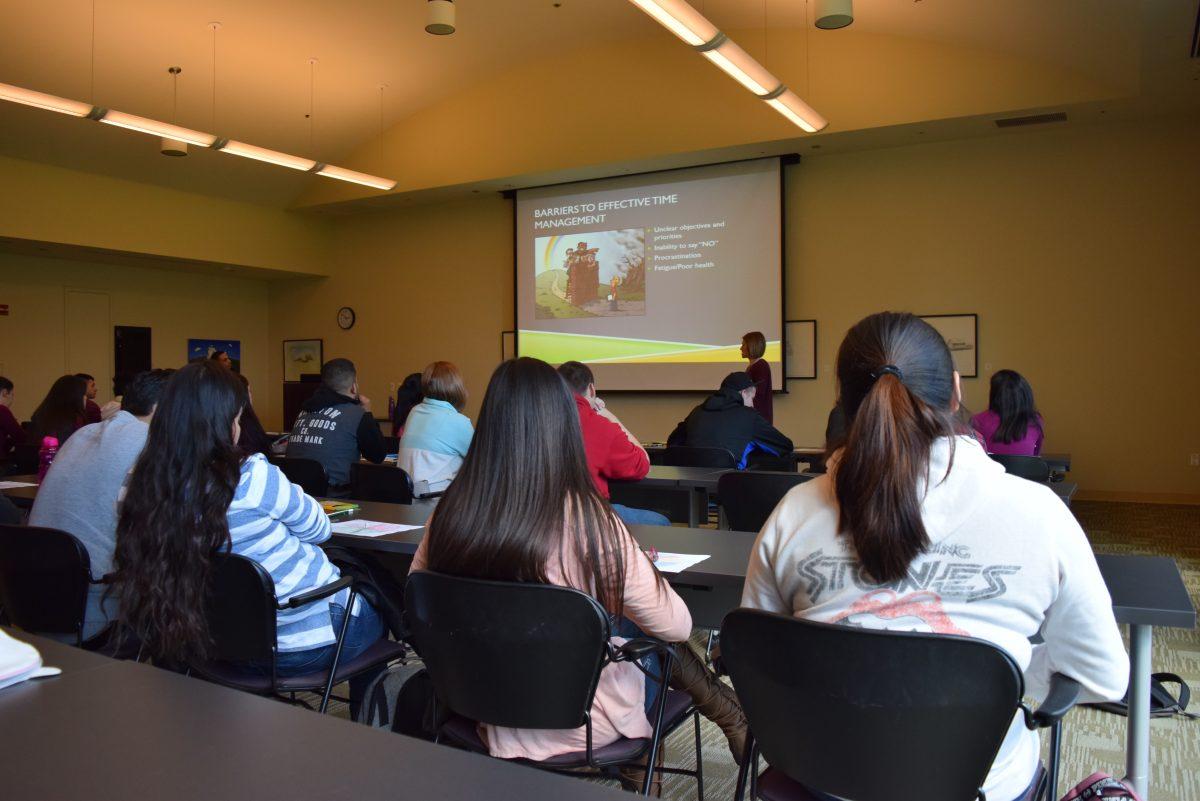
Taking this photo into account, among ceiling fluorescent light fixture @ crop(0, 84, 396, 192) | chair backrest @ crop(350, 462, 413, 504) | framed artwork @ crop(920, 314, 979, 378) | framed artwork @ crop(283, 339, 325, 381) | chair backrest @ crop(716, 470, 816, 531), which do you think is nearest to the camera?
chair backrest @ crop(716, 470, 816, 531)

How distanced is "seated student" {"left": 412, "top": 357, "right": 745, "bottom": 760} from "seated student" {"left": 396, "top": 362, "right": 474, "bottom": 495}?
2273mm

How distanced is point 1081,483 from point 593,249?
5.10 m

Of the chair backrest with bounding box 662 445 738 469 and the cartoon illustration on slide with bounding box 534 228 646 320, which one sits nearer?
the chair backrest with bounding box 662 445 738 469

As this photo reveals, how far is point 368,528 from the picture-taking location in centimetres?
274

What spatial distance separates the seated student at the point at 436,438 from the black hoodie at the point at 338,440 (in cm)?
61

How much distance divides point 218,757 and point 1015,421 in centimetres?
492

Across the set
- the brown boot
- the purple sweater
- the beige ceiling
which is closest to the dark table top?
the brown boot

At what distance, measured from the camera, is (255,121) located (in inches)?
360

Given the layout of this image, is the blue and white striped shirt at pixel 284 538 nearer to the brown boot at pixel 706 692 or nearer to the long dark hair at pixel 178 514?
the long dark hair at pixel 178 514

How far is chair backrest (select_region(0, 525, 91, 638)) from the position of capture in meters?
2.28

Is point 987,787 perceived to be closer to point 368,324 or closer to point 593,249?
point 593,249

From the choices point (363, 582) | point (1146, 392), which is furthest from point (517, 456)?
point (1146, 392)

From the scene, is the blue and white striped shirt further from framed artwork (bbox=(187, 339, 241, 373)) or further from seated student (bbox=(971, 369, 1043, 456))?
framed artwork (bbox=(187, 339, 241, 373))

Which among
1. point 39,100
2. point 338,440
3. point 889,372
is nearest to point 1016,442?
point 338,440
